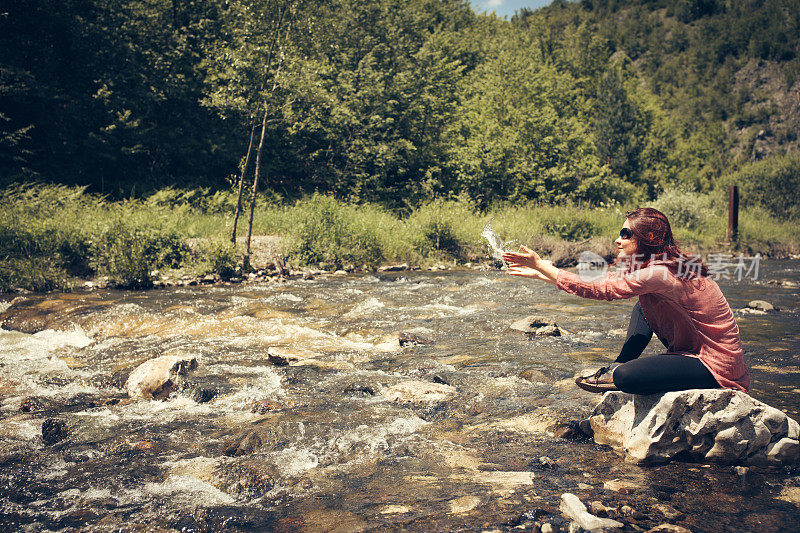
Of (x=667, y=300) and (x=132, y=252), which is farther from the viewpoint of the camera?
(x=132, y=252)

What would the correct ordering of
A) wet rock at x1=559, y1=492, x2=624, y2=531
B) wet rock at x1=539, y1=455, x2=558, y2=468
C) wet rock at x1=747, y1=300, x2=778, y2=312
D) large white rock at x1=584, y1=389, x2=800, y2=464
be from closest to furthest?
wet rock at x1=559, y1=492, x2=624, y2=531 < large white rock at x1=584, y1=389, x2=800, y2=464 < wet rock at x1=539, y1=455, x2=558, y2=468 < wet rock at x1=747, y1=300, x2=778, y2=312

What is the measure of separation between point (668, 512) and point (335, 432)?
282 centimetres

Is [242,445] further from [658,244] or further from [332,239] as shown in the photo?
[332,239]

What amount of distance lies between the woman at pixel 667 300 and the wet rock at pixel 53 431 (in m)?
4.39

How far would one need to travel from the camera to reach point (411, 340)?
28.9 ft

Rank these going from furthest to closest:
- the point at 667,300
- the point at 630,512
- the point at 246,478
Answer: the point at 246,478
the point at 667,300
the point at 630,512

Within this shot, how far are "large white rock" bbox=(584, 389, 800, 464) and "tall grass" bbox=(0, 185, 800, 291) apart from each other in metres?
11.7

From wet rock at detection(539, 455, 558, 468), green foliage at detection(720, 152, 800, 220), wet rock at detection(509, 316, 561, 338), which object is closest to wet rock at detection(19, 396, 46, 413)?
wet rock at detection(539, 455, 558, 468)

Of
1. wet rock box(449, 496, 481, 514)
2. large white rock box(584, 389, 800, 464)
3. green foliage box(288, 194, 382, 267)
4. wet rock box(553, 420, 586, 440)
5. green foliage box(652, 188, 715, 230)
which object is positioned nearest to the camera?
wet rock box(449, 496, 481, 514)

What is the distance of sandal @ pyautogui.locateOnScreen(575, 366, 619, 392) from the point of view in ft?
15.0

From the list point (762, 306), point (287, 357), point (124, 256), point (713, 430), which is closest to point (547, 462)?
point (713, 430)

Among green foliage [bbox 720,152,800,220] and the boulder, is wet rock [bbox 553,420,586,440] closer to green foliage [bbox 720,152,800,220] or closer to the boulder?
the boulder

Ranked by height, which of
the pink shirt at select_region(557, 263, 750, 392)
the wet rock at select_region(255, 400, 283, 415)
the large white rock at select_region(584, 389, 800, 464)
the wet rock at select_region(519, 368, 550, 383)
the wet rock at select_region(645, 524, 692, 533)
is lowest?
the wet rock at select_region(255, 400, 283, 415)

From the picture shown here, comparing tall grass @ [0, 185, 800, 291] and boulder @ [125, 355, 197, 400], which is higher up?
tall grass @ [0, 185, 800, 291]
